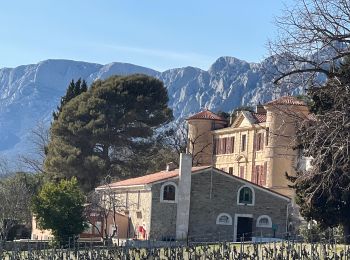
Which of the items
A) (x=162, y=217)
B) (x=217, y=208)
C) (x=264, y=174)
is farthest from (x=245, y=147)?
(x=162, y=217)

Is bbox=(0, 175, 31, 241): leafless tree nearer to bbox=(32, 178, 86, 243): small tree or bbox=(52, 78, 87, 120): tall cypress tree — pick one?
bbox=(52, 78, 87, 120): tall cypress tree

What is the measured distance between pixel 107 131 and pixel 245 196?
58.0 feet

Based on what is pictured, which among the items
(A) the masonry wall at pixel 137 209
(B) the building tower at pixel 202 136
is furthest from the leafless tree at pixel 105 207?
(B) the building tower at pixel 202 136

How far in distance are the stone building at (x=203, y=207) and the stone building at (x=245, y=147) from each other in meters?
8.48

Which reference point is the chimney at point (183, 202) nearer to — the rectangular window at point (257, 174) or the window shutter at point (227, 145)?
the rectangular window at point (257, 174)

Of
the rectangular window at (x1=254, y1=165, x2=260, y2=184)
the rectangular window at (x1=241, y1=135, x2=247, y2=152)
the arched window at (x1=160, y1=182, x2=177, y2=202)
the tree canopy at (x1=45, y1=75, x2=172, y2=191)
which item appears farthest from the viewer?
the rectangular window at (x1=241, y1=135, x2=247, y2=152)

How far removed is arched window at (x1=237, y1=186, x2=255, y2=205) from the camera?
5212cm

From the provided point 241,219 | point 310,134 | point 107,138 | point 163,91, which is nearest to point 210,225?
point 241,219

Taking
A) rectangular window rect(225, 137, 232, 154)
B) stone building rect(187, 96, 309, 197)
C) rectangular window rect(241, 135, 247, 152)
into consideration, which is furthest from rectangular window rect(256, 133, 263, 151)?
rectangular window rect(225, 137, 232, 154)

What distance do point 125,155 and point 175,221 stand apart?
59.1 ft

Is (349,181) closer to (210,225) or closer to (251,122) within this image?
(210,225)

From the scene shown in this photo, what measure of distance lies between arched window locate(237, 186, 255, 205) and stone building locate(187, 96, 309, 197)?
8.32 m

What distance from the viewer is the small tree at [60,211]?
46094 mm

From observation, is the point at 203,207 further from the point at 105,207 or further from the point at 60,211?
the point at 60,211
